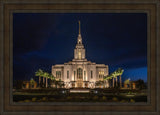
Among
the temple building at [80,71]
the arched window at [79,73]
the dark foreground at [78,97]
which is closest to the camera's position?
the dark foreground at [78,97]

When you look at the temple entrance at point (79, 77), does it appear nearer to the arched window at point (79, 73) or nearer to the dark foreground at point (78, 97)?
the arched window at point (79, 73)

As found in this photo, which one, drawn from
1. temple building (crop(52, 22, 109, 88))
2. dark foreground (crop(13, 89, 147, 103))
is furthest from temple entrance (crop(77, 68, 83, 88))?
dark foreground (crop(13, 89, 147, 103))

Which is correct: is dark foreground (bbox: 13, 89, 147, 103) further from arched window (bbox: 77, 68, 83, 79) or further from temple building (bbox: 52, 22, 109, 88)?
arched window (bbox: 77, 68, 83, 79)

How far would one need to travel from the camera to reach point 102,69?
75.2 metres

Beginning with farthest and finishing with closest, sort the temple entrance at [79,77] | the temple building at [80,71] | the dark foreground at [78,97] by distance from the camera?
the temple building at [80,71]
the temple entrance at [79,77]
the dark foreground at [78,97]

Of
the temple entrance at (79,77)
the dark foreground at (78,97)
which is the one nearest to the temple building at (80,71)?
the temple entrance at (79,77)

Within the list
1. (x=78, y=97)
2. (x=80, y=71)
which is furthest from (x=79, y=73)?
(x=78, y=97)

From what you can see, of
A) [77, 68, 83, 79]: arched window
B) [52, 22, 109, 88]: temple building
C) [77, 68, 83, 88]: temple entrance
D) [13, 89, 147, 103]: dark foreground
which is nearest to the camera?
[13, 89, 147, 103]: dark foreground

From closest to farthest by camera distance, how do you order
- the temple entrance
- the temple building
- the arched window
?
the temple entrance < the temple building < the arched window

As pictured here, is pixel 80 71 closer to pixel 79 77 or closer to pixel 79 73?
pixel 79 73

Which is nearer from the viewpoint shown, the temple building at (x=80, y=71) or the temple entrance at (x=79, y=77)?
the temple entrance at (x=79, y=77)
